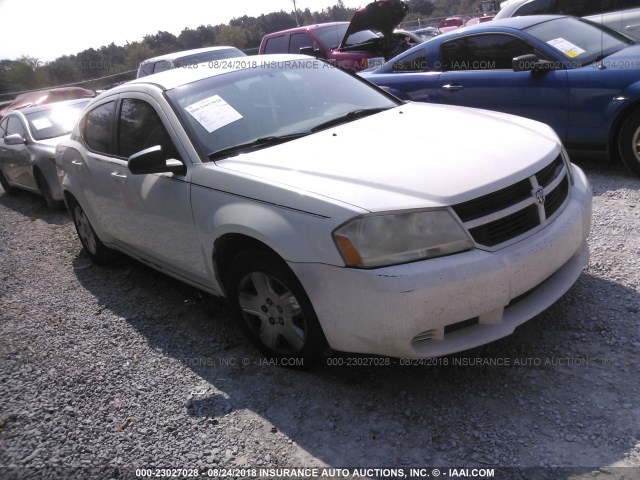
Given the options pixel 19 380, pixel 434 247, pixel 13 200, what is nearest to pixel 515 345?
pixel 434 247

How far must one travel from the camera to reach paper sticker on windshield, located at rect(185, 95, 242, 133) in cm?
324

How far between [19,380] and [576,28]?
5922 millimetres

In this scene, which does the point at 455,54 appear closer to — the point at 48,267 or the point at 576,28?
the point at 576,28

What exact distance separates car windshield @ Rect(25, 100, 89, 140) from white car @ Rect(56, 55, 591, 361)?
4.30m

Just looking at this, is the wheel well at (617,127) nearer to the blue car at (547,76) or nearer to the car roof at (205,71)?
the blue car at (547,76)

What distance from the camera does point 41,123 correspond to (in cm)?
771

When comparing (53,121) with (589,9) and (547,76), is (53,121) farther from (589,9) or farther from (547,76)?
(589,9)

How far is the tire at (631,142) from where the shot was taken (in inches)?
185

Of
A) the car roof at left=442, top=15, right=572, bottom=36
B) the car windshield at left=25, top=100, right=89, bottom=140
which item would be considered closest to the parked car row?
the car roof at left=442, top=15, right=572, bottom=36

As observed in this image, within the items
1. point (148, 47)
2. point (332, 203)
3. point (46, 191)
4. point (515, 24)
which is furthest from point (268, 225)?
point (148, 47)

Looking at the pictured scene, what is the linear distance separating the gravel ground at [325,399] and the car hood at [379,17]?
719 cm

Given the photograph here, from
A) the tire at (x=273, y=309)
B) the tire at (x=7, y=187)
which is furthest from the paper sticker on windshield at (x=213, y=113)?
the tire at (x=7, y=187)

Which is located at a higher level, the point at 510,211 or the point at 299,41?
the point at 299,41

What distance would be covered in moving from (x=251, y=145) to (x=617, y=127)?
3524 mm
